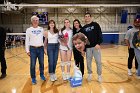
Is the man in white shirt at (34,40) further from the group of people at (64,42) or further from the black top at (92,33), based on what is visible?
the black top at (92,33)

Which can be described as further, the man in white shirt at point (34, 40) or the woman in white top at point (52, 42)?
the woman in white top at point (52, 42)

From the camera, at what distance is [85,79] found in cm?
530

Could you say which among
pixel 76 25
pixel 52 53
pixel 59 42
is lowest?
pixel 52 53

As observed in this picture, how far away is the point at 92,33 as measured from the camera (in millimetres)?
4672

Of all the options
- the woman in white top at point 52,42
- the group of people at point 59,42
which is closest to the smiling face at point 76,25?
the group of people at point 59,42

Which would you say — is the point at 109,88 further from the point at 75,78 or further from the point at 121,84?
the point at 75,78

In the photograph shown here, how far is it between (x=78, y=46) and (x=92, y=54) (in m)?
2.97

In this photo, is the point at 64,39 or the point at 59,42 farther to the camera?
the point at 59,42

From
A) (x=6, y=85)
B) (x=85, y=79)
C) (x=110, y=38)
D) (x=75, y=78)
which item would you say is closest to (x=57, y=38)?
(x=85, y=79)

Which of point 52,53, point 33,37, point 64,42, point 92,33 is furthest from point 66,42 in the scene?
point 33,37

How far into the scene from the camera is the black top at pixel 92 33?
4664 millimetres

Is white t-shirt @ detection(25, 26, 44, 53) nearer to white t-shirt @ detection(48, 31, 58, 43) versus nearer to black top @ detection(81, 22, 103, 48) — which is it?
white t-shirt @ detection(48, 31, 58, 43)

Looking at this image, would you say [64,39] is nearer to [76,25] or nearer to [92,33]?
[76,25]

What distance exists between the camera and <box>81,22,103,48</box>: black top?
4.66m
